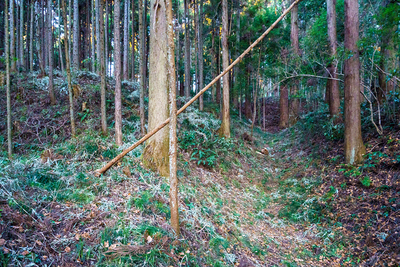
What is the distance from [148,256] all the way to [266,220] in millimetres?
3454

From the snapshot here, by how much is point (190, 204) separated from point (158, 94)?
2271mm

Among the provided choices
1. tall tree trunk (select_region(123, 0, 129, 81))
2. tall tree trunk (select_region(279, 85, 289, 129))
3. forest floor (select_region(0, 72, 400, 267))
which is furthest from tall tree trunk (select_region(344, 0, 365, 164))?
tall tree trunk (select_region(123, 0, 129, 81))

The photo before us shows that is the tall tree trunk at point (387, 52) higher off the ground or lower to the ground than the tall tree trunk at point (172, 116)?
higher

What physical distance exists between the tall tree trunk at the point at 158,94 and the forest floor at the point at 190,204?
1.07ft

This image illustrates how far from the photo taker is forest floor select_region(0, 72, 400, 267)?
257 cm

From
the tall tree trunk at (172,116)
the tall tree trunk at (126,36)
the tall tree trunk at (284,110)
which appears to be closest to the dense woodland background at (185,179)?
the tall tree trunk at (172,116)

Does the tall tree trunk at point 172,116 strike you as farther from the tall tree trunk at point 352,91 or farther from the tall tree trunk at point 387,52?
the tall tree trunk at point 387,52

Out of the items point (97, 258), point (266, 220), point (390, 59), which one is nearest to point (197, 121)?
point (266, 220)

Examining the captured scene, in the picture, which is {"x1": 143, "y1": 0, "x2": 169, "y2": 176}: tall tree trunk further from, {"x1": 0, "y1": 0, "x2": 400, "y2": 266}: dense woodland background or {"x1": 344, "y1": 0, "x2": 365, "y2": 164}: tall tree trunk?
{"x1": 344, "y1": 0, "x2": 365, "y2": 164}: tall tree trunk

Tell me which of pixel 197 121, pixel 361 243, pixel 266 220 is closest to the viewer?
pixel 361 243

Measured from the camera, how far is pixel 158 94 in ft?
14.7

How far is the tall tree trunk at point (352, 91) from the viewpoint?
5816mm

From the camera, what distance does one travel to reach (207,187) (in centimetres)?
558

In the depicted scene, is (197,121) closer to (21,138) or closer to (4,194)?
(21,138)
